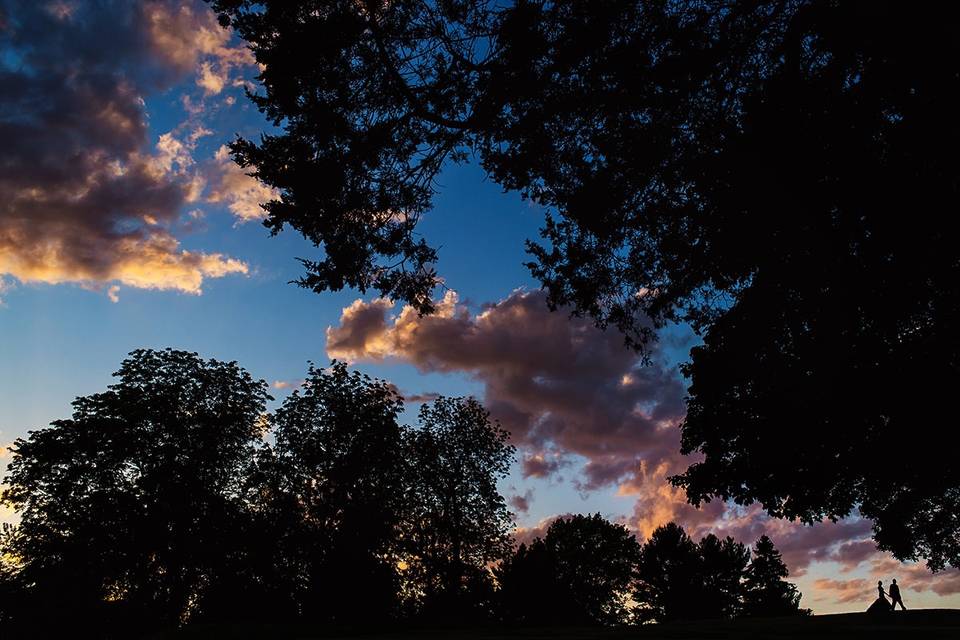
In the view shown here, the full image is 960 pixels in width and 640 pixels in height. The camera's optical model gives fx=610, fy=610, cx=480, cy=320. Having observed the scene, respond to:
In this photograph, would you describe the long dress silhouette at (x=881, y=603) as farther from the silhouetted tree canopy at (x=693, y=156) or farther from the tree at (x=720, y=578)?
the tree at (x=720, y=578)

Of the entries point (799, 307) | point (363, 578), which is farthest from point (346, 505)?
point (799, 307)

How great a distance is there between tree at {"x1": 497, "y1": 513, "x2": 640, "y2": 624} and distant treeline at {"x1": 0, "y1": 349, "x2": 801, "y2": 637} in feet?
59.7

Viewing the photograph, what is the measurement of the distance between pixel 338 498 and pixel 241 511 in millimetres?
5698

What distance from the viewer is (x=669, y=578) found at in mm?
74875

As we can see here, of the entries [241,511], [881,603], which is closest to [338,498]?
[241,511]

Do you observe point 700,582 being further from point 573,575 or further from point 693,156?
point 693,156

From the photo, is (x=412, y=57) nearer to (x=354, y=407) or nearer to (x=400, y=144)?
(x=400, y=144)

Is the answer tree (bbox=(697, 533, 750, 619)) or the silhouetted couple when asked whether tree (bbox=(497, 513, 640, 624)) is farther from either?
the silhouetted couple

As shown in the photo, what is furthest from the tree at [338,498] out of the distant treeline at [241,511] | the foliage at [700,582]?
the foliage at [700,582]

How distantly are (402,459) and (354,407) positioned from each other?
4.75 metres

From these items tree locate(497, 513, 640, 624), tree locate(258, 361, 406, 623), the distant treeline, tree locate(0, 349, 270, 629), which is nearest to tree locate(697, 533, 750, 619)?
tree locate(497, 513, 640, 624)

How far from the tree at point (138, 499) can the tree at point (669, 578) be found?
56177mm

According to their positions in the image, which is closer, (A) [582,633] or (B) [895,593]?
(A) [582,633]

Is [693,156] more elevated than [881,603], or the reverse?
[693,156]
